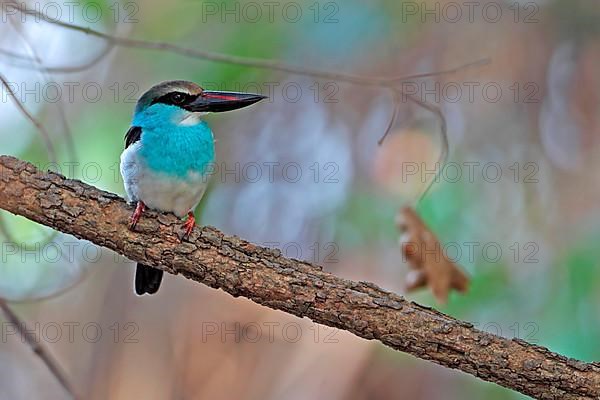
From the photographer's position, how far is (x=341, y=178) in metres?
3.69

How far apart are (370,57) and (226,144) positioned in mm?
846

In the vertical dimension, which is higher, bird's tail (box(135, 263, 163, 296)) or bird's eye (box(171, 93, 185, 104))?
bird's eye (box(171, 93, 185, 104))

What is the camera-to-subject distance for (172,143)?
2.47 m

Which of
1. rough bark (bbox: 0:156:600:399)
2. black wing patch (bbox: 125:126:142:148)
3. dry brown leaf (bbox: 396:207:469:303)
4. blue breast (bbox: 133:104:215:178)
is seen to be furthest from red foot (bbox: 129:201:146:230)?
dry brown leaf (bbox: 396:207:469:303)

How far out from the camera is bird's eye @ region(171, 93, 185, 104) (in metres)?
2.57

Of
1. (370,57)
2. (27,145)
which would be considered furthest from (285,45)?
(27,145)

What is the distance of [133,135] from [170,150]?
157 mm

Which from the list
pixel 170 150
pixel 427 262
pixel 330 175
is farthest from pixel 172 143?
pixel 330 175

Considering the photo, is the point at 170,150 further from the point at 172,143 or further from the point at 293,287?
the point at 293,287

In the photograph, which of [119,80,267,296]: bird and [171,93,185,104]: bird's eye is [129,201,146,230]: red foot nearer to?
[119,80,267,296]: bird

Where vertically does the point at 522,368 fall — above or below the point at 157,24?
below

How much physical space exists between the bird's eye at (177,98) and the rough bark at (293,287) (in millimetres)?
607

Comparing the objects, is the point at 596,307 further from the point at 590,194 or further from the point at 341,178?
the point at 341,178

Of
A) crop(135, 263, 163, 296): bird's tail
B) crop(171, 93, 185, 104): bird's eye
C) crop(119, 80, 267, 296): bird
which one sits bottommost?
crop(135, 263, 163, 296): bird's tail
